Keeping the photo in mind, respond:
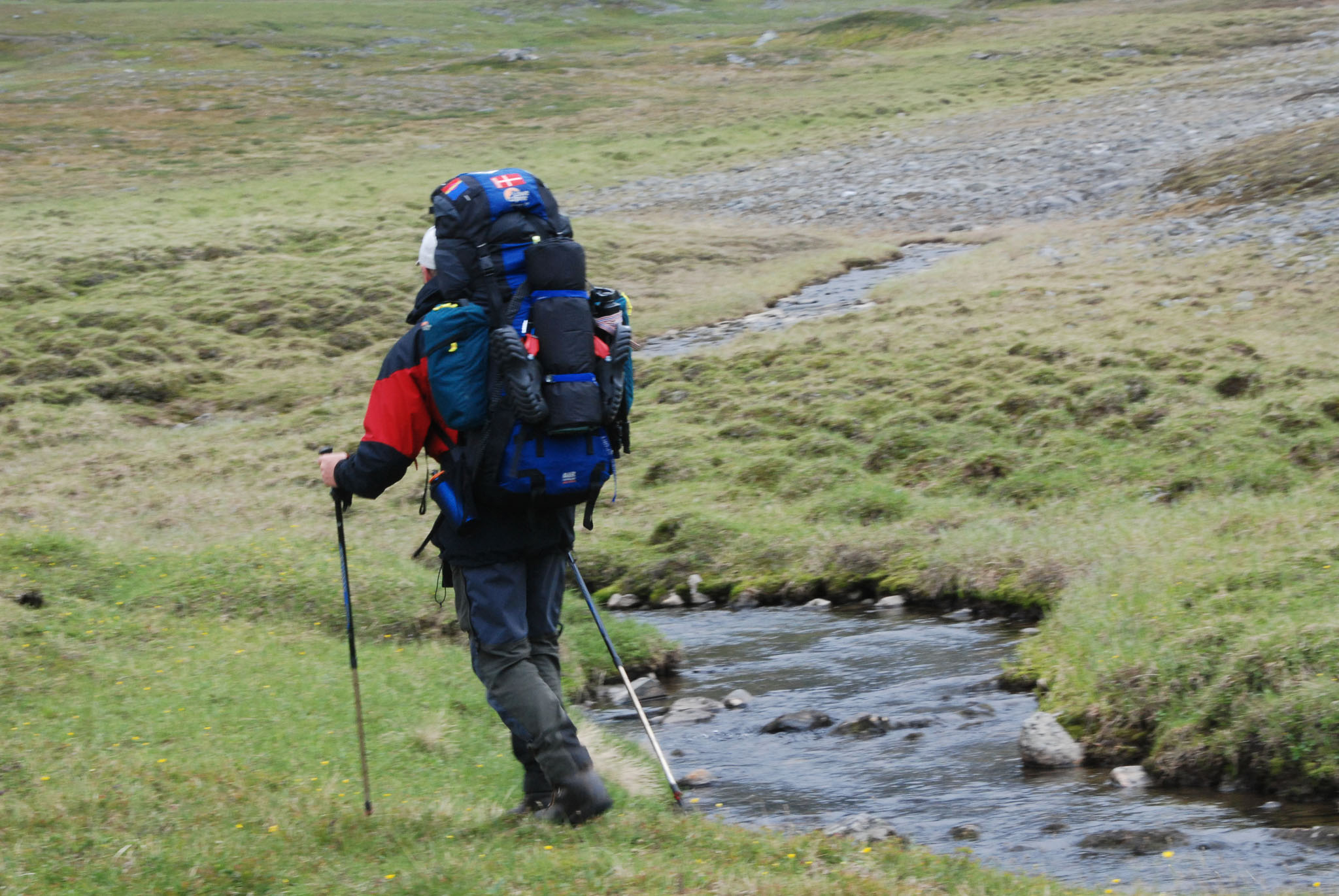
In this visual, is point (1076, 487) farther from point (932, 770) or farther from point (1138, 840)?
point (1138, 840)

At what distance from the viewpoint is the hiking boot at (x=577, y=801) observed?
23.6ft

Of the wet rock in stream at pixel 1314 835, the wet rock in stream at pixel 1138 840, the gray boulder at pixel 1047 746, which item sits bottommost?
the gray boulder at pixel 1047 746

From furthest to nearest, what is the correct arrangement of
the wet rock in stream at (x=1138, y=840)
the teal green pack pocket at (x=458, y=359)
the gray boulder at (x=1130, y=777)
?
the gray boulder at (x=1130, y=777), the wet rock in stream at (x=1138, y=840), the teal green pack pocket at (x=458, y=359)

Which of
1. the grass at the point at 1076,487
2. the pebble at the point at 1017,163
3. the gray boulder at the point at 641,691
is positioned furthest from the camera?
the pebble at the point at 1017,163

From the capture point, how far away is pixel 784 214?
48719mm

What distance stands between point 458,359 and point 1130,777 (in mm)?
5584

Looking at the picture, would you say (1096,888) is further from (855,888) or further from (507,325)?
(507,325)

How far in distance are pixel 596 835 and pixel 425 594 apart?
7.79m

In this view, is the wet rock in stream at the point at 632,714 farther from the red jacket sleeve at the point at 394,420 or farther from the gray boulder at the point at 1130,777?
the red jacket sleeve at the point at 394,420

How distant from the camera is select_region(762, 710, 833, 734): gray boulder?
35.3 ft

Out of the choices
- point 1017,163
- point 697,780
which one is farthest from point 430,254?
point 1017,163

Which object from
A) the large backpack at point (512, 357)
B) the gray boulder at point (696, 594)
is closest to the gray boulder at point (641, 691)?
the gray boulder at point (696, 594)

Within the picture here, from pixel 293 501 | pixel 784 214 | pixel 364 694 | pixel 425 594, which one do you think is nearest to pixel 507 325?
A: pixel 364 694

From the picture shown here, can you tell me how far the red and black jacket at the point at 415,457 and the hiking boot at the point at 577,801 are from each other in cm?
131
